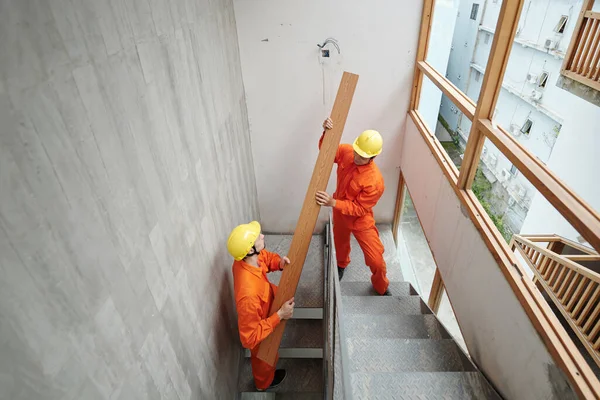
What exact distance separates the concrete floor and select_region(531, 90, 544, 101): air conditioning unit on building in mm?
2999

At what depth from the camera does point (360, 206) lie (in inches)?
144

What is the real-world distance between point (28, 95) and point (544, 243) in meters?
3.17

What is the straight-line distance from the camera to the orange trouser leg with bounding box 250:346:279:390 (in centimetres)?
312

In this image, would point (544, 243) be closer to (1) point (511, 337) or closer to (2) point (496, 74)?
(1) point (511, 337)

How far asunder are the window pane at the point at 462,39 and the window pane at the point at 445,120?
0.25 metres

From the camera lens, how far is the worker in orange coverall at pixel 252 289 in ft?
8.50

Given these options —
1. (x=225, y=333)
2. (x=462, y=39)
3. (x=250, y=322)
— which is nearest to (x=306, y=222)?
(x=250, y=322)

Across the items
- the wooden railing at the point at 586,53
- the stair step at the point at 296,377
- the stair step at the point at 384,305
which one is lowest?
the stair step at the point at 296,377

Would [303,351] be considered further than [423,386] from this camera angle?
Yes

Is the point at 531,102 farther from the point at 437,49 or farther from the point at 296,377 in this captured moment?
the point at 296,377

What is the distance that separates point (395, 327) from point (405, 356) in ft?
1.64

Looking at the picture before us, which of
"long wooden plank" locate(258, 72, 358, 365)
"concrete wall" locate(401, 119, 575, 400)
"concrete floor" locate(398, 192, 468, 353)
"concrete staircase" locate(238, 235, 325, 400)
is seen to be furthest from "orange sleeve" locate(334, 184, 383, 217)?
"concrete floor" locate(398, 192, 468, 353)

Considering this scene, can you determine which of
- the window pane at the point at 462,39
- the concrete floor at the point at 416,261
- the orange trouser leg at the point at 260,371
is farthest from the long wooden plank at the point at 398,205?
the orange trouser leg at the point at 260,371

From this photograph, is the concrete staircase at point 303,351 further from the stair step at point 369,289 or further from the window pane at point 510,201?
the window pane at point 510,201
